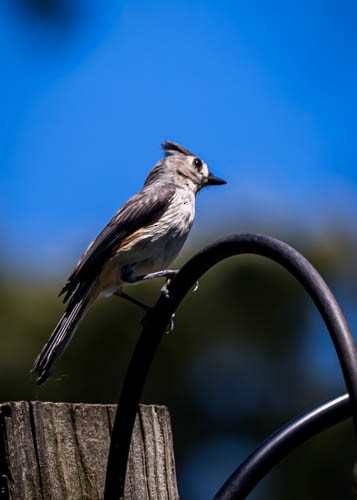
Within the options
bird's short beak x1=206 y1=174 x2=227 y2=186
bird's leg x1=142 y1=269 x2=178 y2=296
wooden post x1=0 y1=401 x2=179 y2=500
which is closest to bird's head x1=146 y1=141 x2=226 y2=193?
bird's short beak x1=206 y1=174 x2=227 y2=186

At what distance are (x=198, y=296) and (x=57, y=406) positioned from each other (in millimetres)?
6970

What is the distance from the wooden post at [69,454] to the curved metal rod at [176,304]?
0.03 m

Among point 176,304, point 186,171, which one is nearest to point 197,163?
point 186,171

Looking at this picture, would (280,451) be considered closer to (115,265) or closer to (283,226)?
(115,265)

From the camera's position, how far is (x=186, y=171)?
567 centimetres

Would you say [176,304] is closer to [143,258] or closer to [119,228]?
[143,258]

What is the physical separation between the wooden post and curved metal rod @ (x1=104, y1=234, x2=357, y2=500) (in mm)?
35

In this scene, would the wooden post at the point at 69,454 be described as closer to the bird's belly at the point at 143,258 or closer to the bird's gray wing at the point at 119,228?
the bird's gray wing at the point at 119,228

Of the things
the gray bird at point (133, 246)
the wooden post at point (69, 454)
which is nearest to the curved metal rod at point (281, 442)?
the wooden post at point (69, 454)

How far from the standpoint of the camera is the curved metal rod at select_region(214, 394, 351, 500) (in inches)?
94.5

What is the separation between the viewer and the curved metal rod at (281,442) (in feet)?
7.88

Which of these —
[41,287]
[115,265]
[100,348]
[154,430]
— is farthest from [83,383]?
[154,430]

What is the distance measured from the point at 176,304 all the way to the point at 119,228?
2.24 m

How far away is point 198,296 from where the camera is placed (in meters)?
9.34
